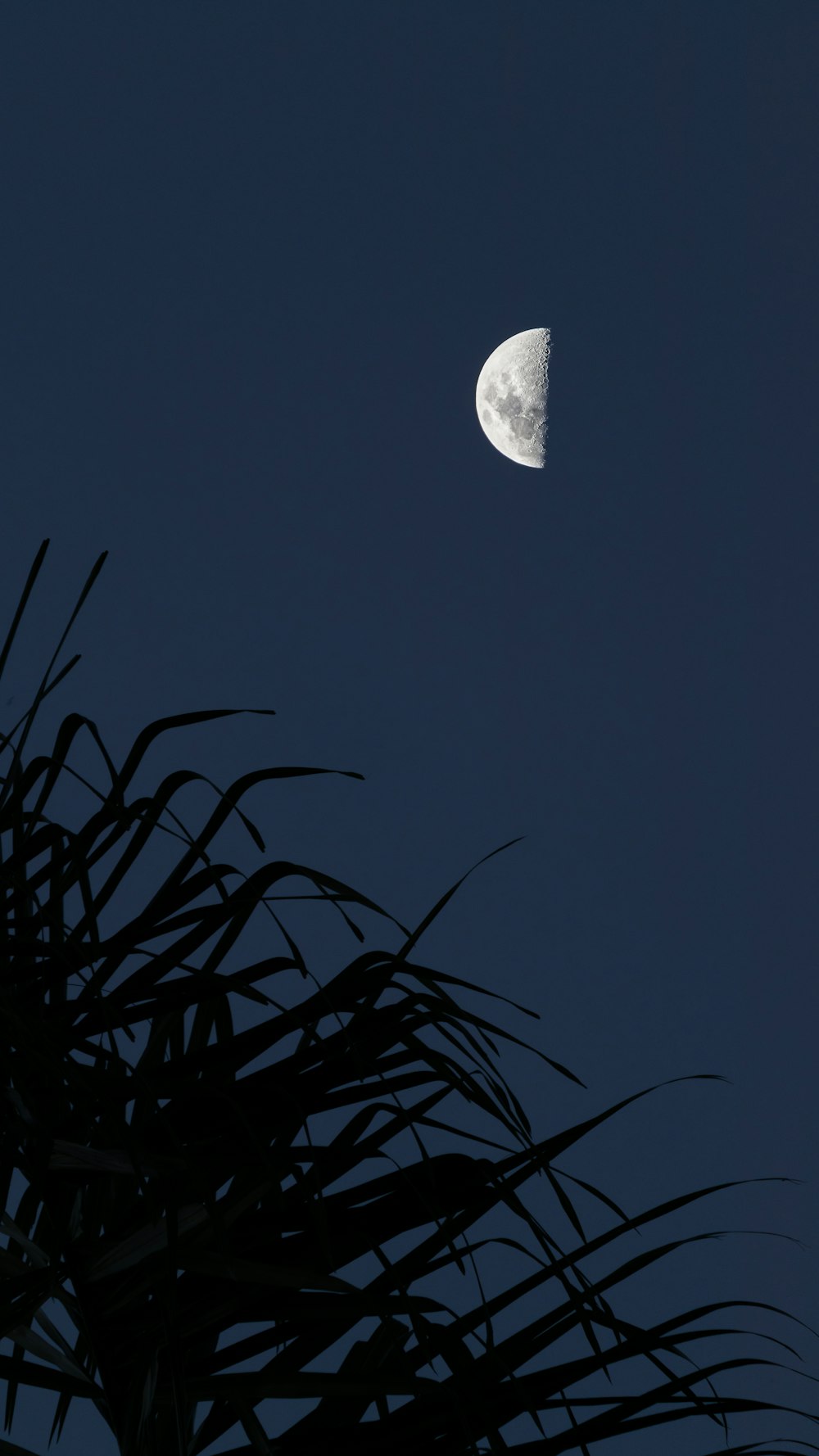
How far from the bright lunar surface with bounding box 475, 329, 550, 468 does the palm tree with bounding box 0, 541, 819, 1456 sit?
9740 mm

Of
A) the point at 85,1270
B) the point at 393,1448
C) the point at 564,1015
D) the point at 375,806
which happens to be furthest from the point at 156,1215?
the point at 564,1015

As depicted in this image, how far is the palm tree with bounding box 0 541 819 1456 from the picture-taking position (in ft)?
2.29

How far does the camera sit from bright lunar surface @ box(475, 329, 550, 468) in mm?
10281

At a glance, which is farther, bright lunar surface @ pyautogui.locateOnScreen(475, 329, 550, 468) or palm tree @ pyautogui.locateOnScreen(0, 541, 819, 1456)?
bright lunar surface @ pyautogui.locateOnScreen(475, 329, 550, 468)

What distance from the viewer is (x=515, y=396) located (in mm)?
10672

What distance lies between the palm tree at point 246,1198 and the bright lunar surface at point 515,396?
9.74m

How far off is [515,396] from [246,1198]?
410 inches

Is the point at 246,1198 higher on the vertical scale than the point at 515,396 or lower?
lower

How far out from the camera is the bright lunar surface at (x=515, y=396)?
10.3 meters

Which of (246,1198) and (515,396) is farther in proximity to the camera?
(515,396)

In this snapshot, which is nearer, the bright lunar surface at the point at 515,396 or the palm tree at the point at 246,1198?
the palm tree at the point at 246,1198

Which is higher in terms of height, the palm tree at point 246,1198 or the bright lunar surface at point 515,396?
the bright lunar surface at point 515,396

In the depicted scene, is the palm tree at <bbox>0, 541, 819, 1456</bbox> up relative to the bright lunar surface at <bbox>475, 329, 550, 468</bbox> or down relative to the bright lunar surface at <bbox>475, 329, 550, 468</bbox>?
down

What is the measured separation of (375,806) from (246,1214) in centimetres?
1082
